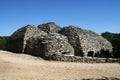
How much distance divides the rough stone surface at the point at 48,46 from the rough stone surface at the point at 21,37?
870mm

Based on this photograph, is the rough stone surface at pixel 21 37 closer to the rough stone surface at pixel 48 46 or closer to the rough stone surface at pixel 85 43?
the rough stone surface at pixel 48 46

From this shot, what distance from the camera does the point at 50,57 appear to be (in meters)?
23.2

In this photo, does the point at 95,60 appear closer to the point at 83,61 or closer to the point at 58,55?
the point at 83,61

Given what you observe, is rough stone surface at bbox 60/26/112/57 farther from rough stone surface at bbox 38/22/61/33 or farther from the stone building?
rough stone surface at bbox 38/22/61/33

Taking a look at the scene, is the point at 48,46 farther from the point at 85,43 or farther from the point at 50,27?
the point at 50,27

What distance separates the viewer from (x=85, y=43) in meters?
27.8

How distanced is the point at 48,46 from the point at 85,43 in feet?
16.5

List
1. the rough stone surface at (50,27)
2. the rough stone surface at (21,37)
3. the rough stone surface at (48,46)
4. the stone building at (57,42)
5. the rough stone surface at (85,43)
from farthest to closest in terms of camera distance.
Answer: the rough stone surface at (50,27) → the rough stone surface at (85,43) → the rough stone surface at (21,37) → the stone building at (57,42) → the rough stone surface at (48,46)

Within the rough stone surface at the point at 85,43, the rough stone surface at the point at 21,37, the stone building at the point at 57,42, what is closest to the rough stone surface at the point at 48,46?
the stone building at the point at 57,42

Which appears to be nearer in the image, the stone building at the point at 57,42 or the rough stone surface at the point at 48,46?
the rough stone surface at the point at 48,46

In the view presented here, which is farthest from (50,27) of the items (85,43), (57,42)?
(57,42)

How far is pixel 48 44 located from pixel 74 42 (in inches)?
169

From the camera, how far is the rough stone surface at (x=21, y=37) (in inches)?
1067

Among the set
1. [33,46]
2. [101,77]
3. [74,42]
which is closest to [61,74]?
[101,77]
